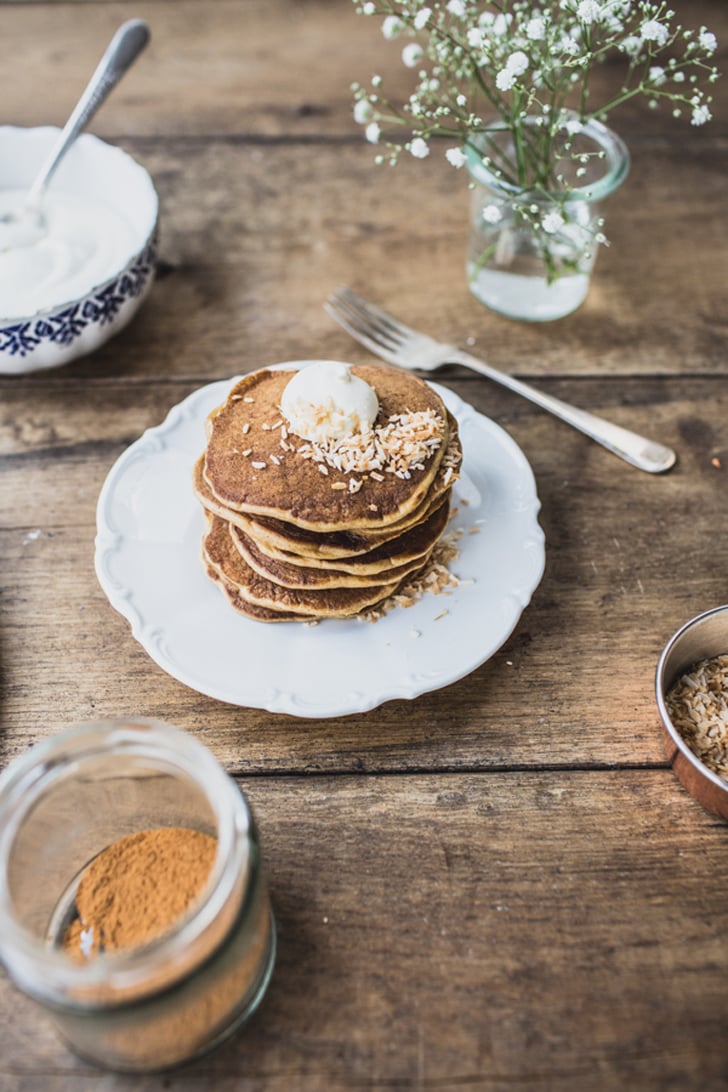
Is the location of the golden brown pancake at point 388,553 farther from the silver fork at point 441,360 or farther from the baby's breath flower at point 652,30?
the baby's breath flower at point 652,30

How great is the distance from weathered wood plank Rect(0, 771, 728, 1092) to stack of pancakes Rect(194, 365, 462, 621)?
0.72ft

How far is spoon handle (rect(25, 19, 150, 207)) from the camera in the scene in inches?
59.9

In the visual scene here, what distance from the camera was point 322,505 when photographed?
3.38 ft

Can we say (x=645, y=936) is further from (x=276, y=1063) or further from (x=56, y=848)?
(x=56, y=848)

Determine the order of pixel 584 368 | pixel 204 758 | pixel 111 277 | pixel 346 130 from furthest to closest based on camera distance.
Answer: pixel 346 130 < pixel 584 368 < pixel 111 277 < pixel 204 758

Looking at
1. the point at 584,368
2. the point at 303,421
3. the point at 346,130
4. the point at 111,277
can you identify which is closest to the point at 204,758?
the point at 303,421

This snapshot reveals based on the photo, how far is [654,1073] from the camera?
82cm

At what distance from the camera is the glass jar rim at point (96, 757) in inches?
27.2

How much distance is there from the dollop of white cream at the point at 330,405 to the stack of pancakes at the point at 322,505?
0.04 ft

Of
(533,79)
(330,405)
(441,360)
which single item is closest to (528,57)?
(533,79)

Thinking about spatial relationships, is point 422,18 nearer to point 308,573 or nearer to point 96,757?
point 308,573

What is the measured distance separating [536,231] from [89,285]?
0.69 m

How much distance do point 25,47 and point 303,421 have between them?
157cm

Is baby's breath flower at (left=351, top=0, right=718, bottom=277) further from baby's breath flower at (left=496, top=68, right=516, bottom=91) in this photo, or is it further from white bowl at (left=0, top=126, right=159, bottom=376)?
white bowl at (left=0, top=126, right=159, bottom=376)
